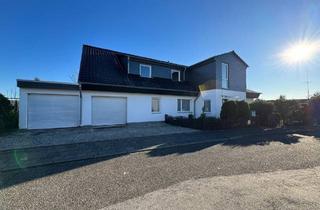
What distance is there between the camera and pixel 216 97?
1772cm

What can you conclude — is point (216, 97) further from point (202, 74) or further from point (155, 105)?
point (155, 105)

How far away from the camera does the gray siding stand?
1811cm

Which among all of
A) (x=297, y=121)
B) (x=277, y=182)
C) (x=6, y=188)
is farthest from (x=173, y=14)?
(x=297, y=121)

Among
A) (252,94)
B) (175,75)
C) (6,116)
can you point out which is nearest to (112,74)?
(175,75)

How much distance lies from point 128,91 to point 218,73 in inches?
359

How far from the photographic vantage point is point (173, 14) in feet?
38.6

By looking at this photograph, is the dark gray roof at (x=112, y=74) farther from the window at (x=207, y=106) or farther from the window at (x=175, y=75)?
the window at (x=207, y=106)

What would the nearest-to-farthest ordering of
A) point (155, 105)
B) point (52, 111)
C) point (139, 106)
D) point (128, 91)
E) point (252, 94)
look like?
point (52, 111) < point (128, 91) < point (139, 106) < point (155, 105) < point (252, 94)

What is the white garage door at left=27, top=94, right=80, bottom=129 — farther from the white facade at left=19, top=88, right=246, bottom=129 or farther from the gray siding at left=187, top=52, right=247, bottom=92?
the gray siding at left=187, top=52, right=247, bottom=92

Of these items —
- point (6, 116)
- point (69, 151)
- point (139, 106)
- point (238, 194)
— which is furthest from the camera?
point (139, 106)

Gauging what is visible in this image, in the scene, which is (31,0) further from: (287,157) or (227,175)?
(287,157)

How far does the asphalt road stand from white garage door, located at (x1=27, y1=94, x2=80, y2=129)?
849cm

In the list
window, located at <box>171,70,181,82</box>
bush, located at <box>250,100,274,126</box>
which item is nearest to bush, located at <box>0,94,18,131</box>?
window, located at <box>171,70,181,82</box>

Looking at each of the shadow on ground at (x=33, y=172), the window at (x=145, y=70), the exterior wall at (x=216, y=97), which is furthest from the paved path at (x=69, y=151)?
the window at (x=145, y=70)
